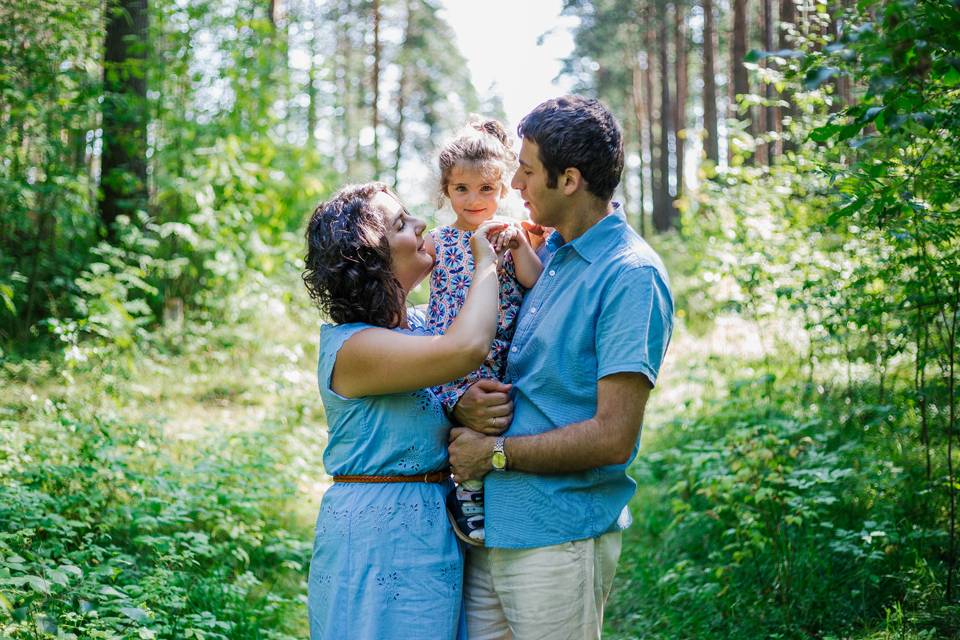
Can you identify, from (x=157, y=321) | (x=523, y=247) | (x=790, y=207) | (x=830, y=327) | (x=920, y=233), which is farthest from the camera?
(x=157, y=321)

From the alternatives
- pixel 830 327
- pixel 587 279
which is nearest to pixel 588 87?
pixel 830 327

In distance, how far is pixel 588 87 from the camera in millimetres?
28000

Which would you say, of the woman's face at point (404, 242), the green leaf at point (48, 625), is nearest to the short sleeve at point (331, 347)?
the woman's face at point (404, 242)

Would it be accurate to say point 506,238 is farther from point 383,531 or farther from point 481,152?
point 383,531

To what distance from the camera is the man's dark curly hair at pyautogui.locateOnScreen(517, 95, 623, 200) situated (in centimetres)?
215

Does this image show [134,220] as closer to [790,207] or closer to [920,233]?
[790,207]

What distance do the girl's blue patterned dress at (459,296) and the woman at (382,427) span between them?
0.20 meters

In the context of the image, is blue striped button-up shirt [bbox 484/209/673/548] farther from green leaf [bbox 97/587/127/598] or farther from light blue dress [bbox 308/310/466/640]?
green leaf [bbox 97/587/127/598]

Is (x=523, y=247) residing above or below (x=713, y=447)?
above

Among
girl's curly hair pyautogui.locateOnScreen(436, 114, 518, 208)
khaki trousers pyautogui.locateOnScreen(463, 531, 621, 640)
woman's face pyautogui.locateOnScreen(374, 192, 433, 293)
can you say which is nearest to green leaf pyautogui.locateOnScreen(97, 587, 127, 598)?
khaki trousers pyautogui.locateOnScreen(463, 531, 621, 640)

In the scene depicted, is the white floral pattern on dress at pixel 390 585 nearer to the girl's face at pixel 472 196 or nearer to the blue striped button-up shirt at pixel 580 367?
the blue striped button-up shirt at pixel 580 367

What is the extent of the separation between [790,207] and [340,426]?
186 inches

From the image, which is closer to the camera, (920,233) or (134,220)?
(920,233)

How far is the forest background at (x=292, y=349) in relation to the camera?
3.00 m
